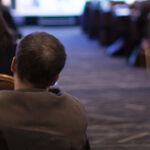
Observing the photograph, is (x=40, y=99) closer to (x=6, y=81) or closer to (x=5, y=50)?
(x=6, y=81)

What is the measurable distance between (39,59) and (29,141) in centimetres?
22

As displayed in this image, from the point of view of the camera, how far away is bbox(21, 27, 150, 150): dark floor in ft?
7.61

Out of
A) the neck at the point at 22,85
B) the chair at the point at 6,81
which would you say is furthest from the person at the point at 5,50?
the neck at the point at 22,85

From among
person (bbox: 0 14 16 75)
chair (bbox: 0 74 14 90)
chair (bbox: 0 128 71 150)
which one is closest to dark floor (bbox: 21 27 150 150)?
person (bbox: 0 14 16 75)

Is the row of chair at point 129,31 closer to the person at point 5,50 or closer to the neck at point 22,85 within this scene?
the person at point 5,50

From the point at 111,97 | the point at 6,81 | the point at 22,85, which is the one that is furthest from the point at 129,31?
the point at 22,85

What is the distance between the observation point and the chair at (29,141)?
86 centimetres

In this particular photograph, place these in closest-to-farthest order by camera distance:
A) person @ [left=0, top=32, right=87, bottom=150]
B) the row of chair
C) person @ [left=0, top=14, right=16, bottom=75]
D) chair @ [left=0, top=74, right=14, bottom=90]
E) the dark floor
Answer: person @ [left=0, top=32, right=87, bottom=150]
chair @ [left=0, top=74, right=14, bottom=90]
person @ [left=0, top=14, right=16, bottom=75]
the dark floor
the row of chair

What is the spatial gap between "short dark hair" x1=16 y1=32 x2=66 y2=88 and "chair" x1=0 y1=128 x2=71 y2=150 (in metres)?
0.13

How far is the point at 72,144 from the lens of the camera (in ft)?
2.96

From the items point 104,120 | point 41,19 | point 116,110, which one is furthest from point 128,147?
point 41,19

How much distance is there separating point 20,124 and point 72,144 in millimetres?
155

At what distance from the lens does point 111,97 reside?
3.27m

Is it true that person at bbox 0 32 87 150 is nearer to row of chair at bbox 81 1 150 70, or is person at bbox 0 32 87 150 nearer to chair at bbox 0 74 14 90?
chair at bbox 0 74 14 90
